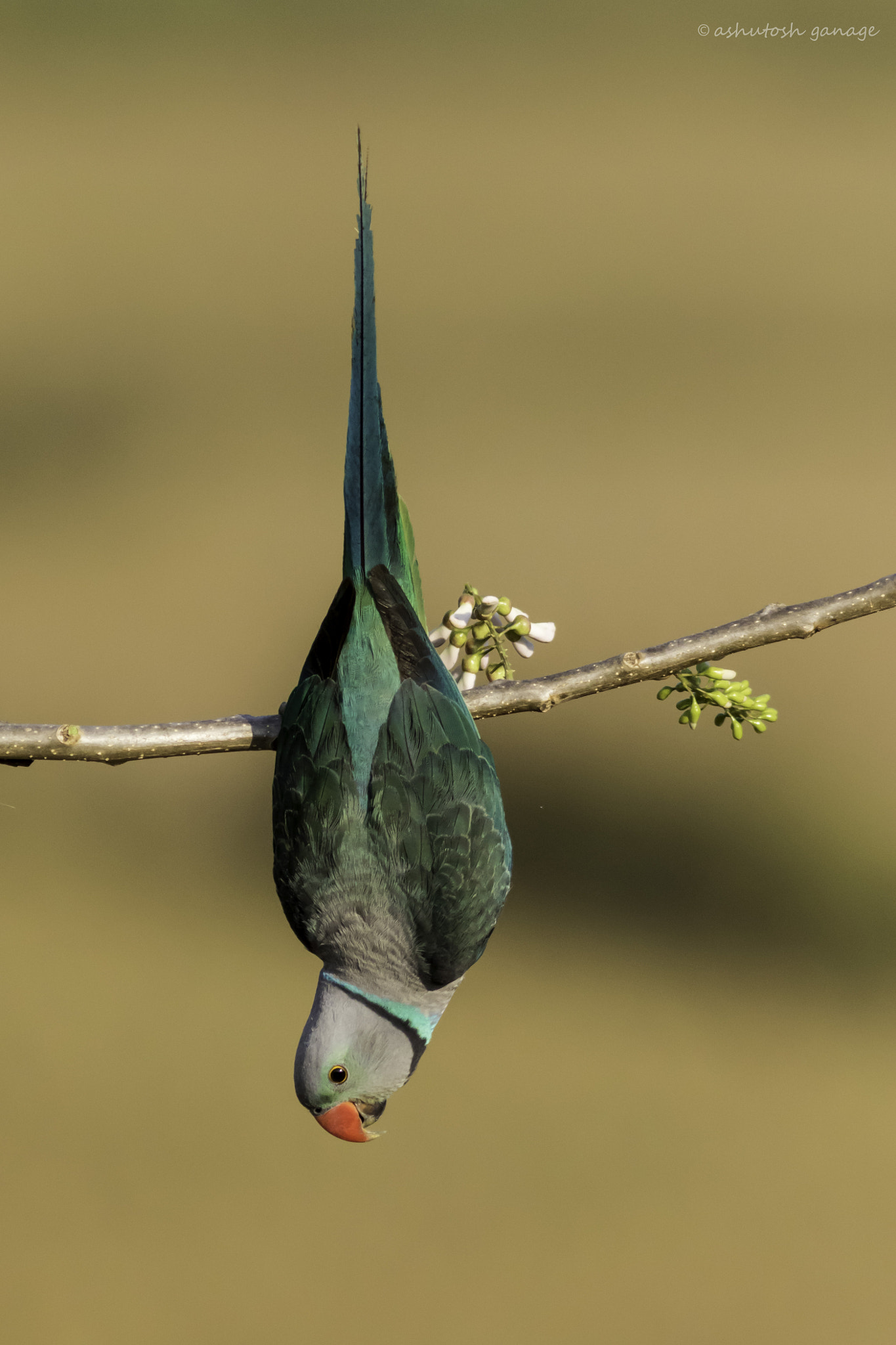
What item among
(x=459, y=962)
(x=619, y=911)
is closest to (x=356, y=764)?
(x=459, y=962)

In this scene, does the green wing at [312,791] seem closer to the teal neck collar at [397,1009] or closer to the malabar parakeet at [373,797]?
the malabar parakeet at [373,797]

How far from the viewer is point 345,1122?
1.86 meters

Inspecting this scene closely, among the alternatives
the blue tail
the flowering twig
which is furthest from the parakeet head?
the blue tail

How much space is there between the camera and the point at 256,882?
11.6ft

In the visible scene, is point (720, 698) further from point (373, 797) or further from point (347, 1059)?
point (347, 1059)

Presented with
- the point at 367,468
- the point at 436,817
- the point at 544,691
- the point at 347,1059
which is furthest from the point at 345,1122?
the point at 367,468

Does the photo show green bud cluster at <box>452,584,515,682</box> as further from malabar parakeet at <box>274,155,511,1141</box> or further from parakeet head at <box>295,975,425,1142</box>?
parakeet head at <box>295,975,425,1142</box>

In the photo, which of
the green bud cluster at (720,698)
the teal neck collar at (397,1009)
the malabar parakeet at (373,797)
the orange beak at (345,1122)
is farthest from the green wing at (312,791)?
the green bud cluster at (720,698)

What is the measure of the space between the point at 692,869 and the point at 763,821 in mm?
279

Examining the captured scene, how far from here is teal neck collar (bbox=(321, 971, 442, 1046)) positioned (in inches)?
72.5

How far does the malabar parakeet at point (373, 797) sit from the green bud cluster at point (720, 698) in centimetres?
35

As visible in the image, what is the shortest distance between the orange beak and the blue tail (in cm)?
88

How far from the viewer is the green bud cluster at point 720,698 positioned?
1799mm

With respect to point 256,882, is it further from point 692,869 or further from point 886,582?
point 886,582
